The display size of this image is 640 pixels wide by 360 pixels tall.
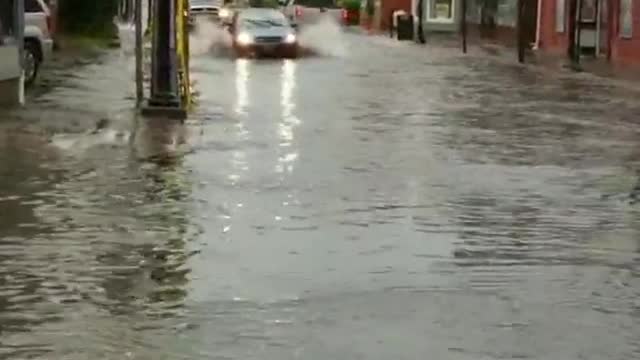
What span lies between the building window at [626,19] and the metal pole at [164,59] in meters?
20.7

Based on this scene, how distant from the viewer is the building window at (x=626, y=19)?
39.2 m

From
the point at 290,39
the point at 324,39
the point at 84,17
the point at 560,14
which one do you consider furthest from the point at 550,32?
the point at 84,17

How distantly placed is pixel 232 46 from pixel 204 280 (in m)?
36.9

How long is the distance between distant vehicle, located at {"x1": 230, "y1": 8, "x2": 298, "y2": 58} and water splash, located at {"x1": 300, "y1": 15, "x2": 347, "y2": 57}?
73.9 inches

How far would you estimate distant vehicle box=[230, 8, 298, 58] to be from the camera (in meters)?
42.8

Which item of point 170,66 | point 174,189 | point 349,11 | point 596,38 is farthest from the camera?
point 349,11

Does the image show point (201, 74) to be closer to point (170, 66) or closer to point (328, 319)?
point (170, 66)

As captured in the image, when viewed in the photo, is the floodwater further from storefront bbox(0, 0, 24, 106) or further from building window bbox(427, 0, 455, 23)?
building window bbox(427, 0, 455, 23)

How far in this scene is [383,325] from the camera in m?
8.34

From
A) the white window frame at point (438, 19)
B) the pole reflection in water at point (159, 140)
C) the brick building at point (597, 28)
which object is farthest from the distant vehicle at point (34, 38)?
the white window frame at point (438, 19)

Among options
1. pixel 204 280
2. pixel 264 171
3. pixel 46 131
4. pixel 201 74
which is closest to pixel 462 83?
pixel 201 74

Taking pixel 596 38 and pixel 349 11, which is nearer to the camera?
pixel 596 38

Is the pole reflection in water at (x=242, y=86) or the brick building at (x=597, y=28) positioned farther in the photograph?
the brick building at (x=597, y=28)

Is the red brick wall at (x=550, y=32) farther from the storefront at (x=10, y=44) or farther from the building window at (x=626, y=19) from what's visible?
the storefront at (x=10, y=44)
